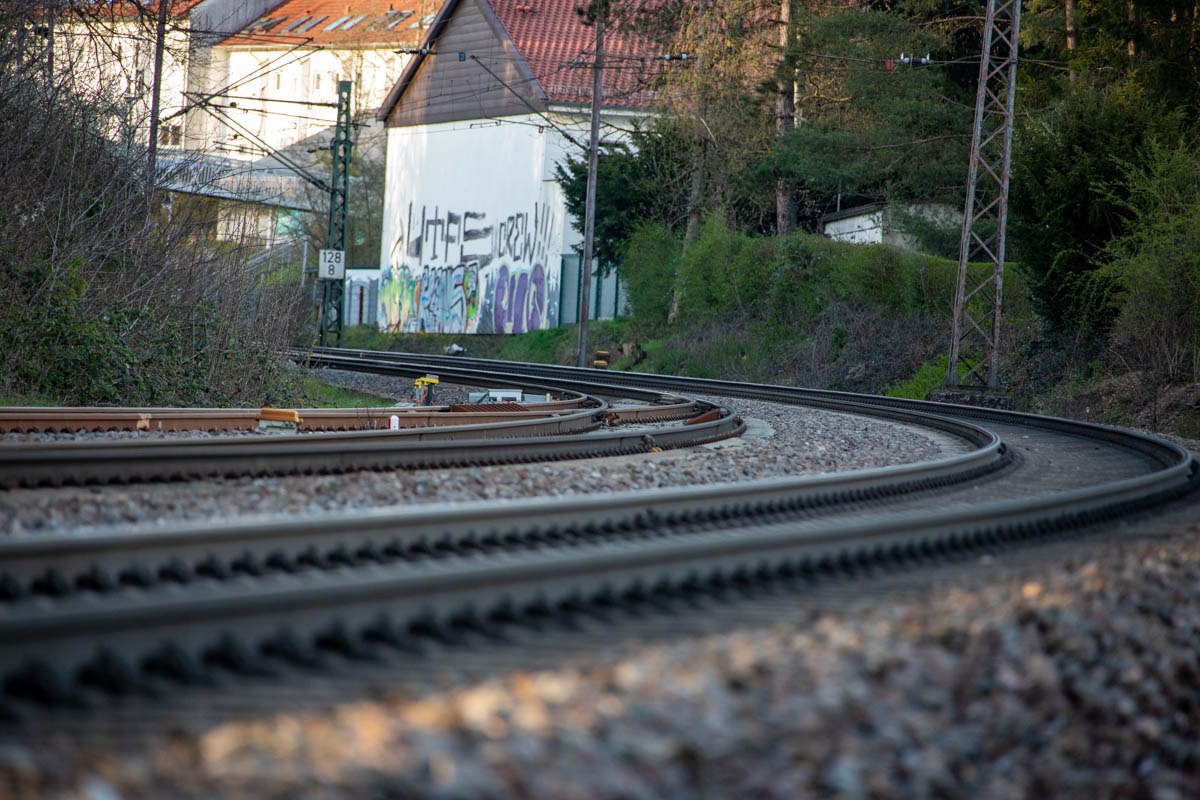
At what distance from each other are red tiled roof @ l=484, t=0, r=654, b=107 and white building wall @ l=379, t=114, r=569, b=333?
182cm

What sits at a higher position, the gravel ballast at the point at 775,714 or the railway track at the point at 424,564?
the railway track at the point at 424,564

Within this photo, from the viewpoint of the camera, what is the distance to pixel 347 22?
8269 centimetres

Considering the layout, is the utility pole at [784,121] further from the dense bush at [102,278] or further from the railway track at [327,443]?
the railway track at [327,443]

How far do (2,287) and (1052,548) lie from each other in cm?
1300

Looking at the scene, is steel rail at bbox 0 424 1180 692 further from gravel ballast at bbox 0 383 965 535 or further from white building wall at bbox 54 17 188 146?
A: white building wall at bbox 54 17 188 146

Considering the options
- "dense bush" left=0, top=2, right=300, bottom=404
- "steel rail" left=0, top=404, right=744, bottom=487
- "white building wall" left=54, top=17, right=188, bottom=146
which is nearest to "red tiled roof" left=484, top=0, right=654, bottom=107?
"white building wall" left=54, top=17, right=188, bottom=146

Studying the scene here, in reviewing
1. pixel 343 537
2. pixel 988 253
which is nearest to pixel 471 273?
pixel 988 253

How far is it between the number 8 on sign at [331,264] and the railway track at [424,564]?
3238 centimetres

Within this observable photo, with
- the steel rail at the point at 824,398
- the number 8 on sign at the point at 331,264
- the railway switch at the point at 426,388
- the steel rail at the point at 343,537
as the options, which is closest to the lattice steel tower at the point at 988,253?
the steel rail at the point at 824,398

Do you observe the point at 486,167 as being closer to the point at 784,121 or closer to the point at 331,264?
the point at 331,264

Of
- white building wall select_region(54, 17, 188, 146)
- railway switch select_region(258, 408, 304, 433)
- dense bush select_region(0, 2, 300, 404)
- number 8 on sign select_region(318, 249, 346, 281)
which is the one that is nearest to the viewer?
railway switch select_region(258, 408, 304, 433)

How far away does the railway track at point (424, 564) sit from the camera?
156 inches

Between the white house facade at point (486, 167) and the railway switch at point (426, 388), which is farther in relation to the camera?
the white house facade at point (486, 167)

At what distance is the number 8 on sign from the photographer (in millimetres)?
40625
